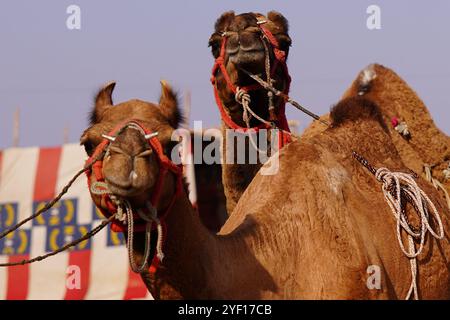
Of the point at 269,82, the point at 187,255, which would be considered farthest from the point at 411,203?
the point at 187,255

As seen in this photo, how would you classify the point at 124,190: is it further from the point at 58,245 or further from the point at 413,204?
the point at 58,245

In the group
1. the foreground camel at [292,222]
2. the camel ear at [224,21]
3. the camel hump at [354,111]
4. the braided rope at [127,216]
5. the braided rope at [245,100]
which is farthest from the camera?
the camel ear at [224,21]

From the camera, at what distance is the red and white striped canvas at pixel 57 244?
985 centimetres

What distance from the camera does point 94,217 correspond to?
32.9ft

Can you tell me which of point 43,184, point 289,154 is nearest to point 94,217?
point 43,184

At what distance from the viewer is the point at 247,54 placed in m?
5.28

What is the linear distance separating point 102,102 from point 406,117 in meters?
2.58

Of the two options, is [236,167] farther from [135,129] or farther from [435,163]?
[135,129]

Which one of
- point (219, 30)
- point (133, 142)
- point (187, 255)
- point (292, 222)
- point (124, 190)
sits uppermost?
point (219, 30)

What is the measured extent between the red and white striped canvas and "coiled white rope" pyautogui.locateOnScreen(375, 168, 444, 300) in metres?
5.38

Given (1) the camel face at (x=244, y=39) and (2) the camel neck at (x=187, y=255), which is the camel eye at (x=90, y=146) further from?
(1) the camel face at (x=244, y=39)

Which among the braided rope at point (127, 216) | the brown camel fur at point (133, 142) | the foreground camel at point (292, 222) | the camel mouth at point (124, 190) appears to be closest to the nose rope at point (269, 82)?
the foreground camel at point (292, 222)

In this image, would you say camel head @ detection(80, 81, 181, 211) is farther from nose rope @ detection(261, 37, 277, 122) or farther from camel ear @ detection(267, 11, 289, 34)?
camel ear @ detection(267, 11, 289, 34)

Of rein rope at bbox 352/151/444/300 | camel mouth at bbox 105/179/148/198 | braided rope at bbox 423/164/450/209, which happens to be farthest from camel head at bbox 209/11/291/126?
camel mouth at bbox 105/179/148/198
